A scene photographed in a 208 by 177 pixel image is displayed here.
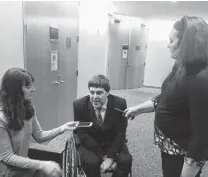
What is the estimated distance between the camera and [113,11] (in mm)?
6410

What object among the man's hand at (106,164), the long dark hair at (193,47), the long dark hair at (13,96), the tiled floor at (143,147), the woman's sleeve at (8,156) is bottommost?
the tiled floor at (143,147)

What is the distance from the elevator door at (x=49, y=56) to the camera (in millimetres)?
2512

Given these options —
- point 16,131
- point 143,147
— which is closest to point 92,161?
point 16,131

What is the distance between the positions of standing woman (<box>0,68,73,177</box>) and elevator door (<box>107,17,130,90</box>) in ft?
17.6

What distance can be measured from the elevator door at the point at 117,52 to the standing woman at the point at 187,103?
556 cm

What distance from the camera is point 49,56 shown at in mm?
2896

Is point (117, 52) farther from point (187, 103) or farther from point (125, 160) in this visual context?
point (187, 103)

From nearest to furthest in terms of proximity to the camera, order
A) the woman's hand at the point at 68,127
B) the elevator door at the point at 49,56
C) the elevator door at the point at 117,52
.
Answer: the woman's hand at the point at 68,127
the elevator door at the point at 49,56
the elevator door at the point at 117,52

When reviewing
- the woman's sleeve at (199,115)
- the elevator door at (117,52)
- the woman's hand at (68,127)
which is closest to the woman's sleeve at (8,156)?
the woman's hand at (68,127)

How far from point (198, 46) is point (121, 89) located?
6.20 m

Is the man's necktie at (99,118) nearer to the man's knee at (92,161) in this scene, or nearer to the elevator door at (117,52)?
the man's knee at (92,161)

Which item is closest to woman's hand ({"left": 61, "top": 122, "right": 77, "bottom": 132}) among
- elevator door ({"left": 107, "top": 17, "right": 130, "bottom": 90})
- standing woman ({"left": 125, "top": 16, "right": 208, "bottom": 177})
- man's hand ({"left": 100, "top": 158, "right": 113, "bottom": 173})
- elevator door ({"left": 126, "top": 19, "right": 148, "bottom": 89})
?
man's hand ({"left": 100, "top": 158, "right": 113, "bottom": 173})

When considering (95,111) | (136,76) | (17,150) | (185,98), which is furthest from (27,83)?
(136,76)

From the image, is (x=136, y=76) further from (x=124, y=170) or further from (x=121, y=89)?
(x=124, y=170)
